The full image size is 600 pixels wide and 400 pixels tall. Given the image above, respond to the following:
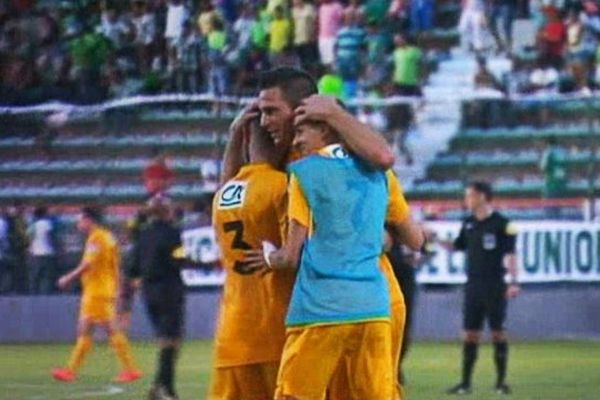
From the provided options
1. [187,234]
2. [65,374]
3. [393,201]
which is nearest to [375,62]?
[187,234]

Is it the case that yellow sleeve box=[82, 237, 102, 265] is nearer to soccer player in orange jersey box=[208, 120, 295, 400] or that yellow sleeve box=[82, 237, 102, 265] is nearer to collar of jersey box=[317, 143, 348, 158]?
soccer player in orange jersey box=[208, 120, 295, 400]

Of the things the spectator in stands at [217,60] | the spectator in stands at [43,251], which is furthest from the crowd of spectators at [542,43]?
the spectator in stands at [43,251]

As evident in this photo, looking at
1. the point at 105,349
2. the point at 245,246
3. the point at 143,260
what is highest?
the point at 245,246

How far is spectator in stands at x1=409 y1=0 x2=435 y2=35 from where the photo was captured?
108ft

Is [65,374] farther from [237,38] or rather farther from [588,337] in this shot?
[237,38]

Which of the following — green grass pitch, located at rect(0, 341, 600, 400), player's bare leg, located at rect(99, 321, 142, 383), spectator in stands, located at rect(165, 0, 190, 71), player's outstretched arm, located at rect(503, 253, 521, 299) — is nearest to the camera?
green grass pitch, located at rect(0, 341, 600, 400)

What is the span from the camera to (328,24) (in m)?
32.8

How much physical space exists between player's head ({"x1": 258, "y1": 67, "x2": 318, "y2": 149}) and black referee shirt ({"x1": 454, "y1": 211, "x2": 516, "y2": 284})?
1080cm

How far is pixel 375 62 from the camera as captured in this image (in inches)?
1251

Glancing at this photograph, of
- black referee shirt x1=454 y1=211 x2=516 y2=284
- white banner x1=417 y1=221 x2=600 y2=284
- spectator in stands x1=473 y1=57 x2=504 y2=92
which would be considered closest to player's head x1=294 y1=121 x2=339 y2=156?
black referee shirt x1=454 y1=211 x2=516 y2=284

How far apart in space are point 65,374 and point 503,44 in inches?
485

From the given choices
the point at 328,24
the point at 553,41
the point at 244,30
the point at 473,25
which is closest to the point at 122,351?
the point at 553,41

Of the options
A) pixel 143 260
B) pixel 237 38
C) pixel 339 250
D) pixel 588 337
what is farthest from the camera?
pixel 237 38

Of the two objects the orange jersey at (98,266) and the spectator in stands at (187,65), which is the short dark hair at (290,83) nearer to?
the orange jersey at (98,266)
